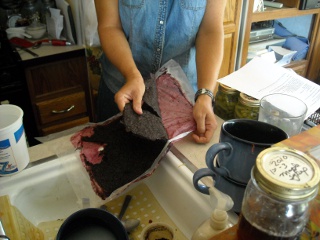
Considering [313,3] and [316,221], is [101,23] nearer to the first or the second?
[316,221]

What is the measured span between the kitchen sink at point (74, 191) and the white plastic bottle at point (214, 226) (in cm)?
12

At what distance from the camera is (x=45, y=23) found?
1839 millimetres

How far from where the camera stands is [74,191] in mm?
706

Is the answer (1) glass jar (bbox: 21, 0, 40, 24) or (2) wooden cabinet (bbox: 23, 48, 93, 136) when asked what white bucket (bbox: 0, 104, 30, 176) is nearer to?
(2) wooden cabinet (bbox: 23, 48, 93, 136)

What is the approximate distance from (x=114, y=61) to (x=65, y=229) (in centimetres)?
54

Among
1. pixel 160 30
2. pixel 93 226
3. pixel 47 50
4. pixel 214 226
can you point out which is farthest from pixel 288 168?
pixel 47 50

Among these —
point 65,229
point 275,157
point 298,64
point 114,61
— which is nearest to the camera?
point 275,157

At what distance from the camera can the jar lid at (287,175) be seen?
0.32 metres

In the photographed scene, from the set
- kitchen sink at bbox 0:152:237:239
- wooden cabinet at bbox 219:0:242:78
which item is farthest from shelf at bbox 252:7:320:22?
kitchen sink at bbox 0:152:237:239

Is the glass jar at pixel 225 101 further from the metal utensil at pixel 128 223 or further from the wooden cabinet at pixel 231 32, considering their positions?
the wooden cabinet at pixel 231 32

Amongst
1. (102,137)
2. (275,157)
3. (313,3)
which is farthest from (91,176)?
(313,3)

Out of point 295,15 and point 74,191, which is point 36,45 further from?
point 295,15

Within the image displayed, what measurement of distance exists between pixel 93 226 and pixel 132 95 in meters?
0.32

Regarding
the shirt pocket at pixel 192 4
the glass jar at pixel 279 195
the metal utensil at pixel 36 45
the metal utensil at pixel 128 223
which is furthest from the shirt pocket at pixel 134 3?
the metal utensil at pixel 36 45
